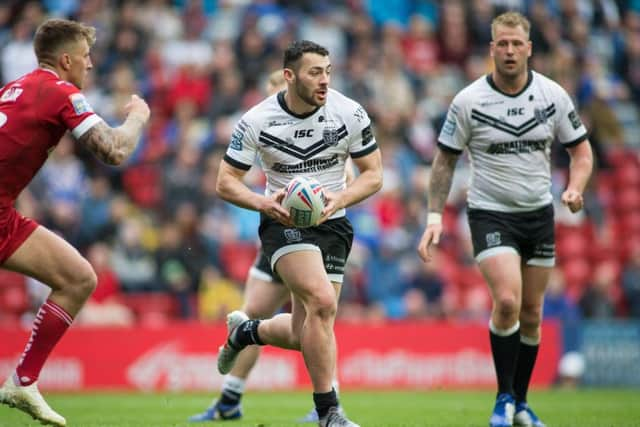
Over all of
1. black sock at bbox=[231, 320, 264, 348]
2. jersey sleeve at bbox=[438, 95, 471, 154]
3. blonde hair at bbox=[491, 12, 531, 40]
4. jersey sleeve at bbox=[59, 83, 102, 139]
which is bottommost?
black sock at bbox=[231, 320, 264, 348]

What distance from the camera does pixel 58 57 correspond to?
8023mm

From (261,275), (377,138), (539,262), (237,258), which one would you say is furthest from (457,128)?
(377,138)

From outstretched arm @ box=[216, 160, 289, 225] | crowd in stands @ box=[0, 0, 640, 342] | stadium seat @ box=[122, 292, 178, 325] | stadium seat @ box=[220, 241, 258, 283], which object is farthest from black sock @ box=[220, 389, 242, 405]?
stadium seat @ box=[220, 241, 258, 283]

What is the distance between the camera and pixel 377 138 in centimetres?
1934

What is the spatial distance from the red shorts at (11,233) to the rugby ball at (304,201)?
1.91 meters

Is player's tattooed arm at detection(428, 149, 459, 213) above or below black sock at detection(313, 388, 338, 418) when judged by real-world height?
above

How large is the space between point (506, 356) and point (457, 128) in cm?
193

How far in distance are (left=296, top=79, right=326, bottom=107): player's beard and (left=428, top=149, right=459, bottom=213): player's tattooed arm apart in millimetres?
1643

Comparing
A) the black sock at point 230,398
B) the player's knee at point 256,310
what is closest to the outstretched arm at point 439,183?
the player's knee at point 256,310

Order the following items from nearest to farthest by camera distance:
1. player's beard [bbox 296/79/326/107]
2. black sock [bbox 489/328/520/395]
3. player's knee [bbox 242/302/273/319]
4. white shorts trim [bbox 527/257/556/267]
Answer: player's beard [bbox 296/79/326/107]
black sock [bbox 489/328/520/395]
white shorts trim [bbox 527/257/556/267]
player's knee [bbox 242/302/273/319]

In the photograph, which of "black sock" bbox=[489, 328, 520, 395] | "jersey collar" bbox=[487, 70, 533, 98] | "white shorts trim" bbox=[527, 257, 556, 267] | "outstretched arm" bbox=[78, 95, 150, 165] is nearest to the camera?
"outstretched arm" bbox=[78, 95, 150, 165]

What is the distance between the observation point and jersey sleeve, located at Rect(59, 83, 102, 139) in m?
7.72

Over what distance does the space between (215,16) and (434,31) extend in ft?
15.0

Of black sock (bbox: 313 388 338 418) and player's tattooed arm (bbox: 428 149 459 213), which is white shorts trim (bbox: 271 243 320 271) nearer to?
black sock (bbox: 313 388 338 418)
